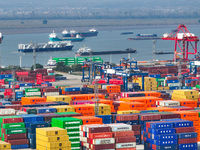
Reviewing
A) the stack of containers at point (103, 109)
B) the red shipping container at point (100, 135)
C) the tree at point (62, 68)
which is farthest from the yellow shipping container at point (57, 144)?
the tree at point (62, 68)

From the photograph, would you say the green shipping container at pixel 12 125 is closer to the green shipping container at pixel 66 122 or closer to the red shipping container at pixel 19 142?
→ the red shipping container at pixel 19 142

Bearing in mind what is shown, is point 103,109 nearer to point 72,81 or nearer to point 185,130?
point 185,130

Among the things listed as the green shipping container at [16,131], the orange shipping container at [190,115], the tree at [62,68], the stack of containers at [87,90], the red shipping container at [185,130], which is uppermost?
the tree at [62,68]

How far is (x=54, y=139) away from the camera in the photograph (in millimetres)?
55094

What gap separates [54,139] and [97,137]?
10.4 ft

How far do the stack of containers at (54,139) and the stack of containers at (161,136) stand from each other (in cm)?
681

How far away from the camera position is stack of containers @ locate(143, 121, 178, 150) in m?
57.5

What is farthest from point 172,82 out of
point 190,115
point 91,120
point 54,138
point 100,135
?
point 54,138

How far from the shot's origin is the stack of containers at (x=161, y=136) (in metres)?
57.5

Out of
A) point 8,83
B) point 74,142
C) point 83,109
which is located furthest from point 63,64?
point 74,142

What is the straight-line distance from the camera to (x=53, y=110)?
225ft

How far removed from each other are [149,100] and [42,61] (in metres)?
99.8

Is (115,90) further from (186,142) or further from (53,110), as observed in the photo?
(186,142)

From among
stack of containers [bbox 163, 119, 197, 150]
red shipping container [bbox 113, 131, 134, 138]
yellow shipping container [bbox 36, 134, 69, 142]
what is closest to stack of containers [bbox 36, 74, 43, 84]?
stack of containers [bbox 163, 119, 197, 150]
